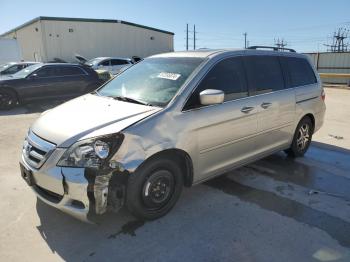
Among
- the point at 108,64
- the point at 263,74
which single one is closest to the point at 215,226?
the point at 263,74

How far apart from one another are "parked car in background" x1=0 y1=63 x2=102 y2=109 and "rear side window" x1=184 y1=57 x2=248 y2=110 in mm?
9019

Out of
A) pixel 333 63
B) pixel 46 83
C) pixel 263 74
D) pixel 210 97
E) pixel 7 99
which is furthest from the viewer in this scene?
pixel 333 63

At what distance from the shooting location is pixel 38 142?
10.9 ft

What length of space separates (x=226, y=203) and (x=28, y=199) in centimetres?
241

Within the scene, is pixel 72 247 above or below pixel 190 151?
below

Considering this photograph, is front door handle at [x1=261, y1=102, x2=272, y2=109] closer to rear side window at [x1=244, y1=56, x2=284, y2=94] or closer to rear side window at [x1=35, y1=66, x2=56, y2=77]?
rear side window at [x1=244, y1=56, x2=284, y2=94]

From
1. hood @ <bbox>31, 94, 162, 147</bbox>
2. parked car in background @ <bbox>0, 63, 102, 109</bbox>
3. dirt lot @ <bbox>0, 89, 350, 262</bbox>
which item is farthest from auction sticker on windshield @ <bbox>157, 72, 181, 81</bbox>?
parked car in background @ <bbox>0, 63, 102, 109</bbox>

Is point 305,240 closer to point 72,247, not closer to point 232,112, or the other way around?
point 232,112

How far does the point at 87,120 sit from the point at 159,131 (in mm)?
741

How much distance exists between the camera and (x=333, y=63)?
20.9 m

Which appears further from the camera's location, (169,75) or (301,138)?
(301,138)

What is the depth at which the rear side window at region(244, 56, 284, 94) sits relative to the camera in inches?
175

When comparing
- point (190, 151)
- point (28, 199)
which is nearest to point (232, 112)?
point (190, 151)

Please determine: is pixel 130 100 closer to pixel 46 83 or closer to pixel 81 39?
pixel 46 83
